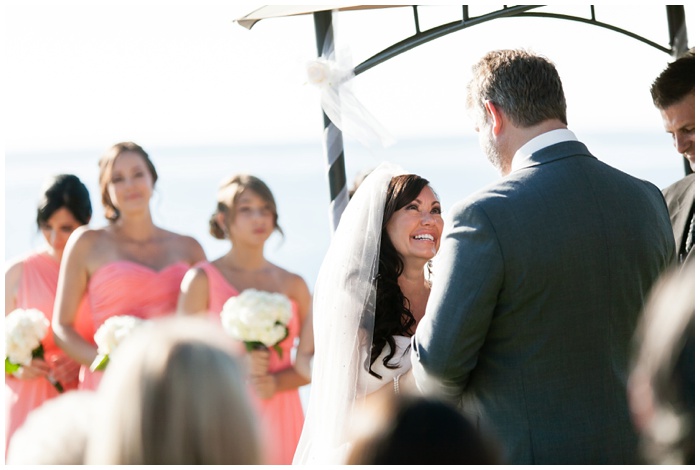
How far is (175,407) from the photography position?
4.62 ft

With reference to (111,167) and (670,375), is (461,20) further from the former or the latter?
(670,375)

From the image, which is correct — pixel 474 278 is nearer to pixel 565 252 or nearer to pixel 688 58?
pixel 565 252

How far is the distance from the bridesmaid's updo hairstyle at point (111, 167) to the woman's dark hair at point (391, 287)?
61.5 inches

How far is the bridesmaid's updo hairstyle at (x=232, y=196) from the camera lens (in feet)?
16.0

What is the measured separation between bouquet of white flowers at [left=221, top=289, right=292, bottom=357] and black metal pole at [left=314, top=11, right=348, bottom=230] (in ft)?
1.97

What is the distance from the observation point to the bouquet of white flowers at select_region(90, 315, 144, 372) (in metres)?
4.31

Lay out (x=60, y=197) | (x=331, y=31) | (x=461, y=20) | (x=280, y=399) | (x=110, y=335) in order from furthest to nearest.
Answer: (x=461, y=20) < (x=60, y=197) < (x=280, y=399) < (x=331, y=31) < (x=110, y=335)

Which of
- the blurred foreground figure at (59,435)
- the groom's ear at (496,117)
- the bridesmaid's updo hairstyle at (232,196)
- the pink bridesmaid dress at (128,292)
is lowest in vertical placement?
the pink bridesmaid dress at (128,292)

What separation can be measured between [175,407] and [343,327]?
220 centimetres

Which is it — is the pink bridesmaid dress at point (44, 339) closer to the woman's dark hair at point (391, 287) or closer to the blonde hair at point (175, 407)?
the woman's dark hair at point (391, 287)

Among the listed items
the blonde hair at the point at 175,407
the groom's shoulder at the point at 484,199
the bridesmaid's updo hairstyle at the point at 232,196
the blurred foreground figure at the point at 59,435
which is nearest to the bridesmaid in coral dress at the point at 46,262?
the bridesmaid's updo hairstyle at the point at 232,196

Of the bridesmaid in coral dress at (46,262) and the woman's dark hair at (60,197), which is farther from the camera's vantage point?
the woman's dark hair at (60,197)

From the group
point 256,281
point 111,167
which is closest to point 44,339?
point 111,167

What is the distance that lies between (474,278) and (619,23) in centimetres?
411
